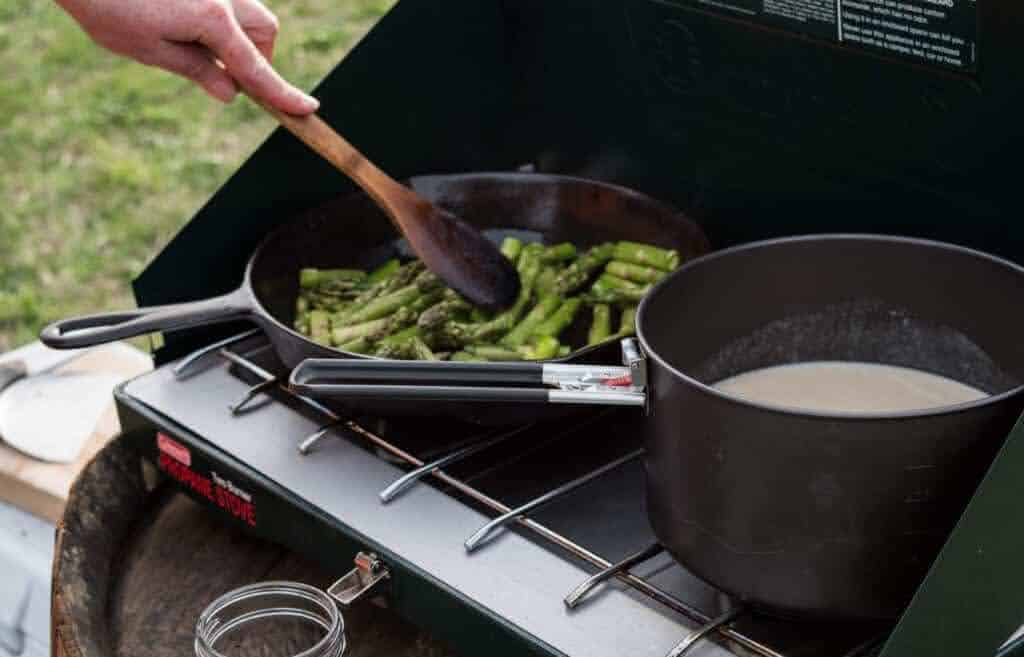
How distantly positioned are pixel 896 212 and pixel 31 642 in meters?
1.31

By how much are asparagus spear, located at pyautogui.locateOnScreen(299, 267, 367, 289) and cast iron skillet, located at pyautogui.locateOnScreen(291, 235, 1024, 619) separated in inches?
19.8

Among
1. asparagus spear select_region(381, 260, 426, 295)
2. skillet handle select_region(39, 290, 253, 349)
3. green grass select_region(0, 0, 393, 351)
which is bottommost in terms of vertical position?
green grass select_region(0, 0, 393, 351)

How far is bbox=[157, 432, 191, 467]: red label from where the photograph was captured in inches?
68.2

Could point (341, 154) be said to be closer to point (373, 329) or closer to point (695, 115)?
point (373, 329)

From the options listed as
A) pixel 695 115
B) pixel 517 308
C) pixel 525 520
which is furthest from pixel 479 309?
pixel 525 520

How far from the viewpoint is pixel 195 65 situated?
1.90 m

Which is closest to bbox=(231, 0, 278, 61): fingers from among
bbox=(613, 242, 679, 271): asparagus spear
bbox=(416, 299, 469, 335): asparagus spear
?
bbox=(416, 299, 469, 335): asparagus spear

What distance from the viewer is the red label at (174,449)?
1731mm

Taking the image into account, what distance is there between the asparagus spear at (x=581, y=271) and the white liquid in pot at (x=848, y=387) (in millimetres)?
476

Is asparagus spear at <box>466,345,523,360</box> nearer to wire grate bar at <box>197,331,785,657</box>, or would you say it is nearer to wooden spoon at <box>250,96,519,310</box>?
wooden spoon at <box>250,96,519,310</box>

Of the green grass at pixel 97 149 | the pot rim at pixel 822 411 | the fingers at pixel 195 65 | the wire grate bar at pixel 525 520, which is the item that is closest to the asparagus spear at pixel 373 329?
the wire grate bar at pixel 525 520

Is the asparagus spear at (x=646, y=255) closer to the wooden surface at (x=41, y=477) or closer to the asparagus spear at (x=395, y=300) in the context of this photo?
the asparagus spear at (x=395, y=300)

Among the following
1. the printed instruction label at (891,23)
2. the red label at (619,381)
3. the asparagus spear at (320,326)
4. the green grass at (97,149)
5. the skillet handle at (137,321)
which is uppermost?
the printed instruction label at (891,23)

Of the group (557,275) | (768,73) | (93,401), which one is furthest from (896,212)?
(93,401)
